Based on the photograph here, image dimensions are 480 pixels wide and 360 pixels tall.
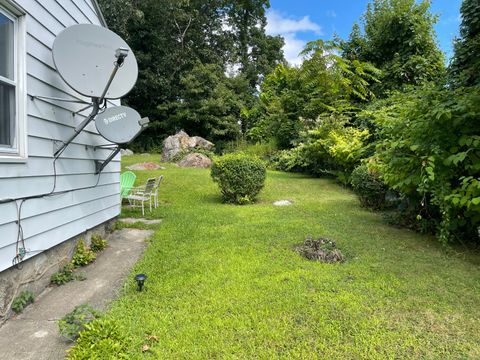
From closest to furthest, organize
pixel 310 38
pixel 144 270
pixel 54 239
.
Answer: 1. pixel 54 239
2. pixel 144 270
3. pixel 310 38

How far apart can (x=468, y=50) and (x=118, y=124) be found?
5142mm

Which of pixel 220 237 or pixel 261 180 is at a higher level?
pixel 261 180

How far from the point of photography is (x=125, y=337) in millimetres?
2281

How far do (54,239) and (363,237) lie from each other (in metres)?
3.98

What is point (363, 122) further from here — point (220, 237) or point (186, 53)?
point (186, 53)

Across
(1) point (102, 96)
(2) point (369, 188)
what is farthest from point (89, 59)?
(2) point (369, 188)

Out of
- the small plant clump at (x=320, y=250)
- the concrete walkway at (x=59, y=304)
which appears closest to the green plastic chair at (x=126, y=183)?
the concrete walkway at (x=59, y=304)

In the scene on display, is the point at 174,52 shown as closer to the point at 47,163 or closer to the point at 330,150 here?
the point at 330,150

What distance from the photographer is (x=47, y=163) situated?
3230mm

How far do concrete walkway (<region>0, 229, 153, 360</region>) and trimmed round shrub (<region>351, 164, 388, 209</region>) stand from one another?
4430 mm

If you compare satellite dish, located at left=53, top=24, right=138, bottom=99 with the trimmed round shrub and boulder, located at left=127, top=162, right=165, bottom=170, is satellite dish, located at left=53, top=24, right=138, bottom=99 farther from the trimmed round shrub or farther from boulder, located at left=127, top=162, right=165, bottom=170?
boulder, located at left=127, top=162, right=165, bottom=170

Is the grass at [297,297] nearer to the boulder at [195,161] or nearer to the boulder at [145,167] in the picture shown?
the boulder at [145,167]

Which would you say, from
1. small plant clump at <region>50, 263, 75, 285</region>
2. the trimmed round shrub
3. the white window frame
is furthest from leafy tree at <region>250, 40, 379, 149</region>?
the white window frame

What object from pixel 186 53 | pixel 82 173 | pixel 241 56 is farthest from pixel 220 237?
pixel 241 56
